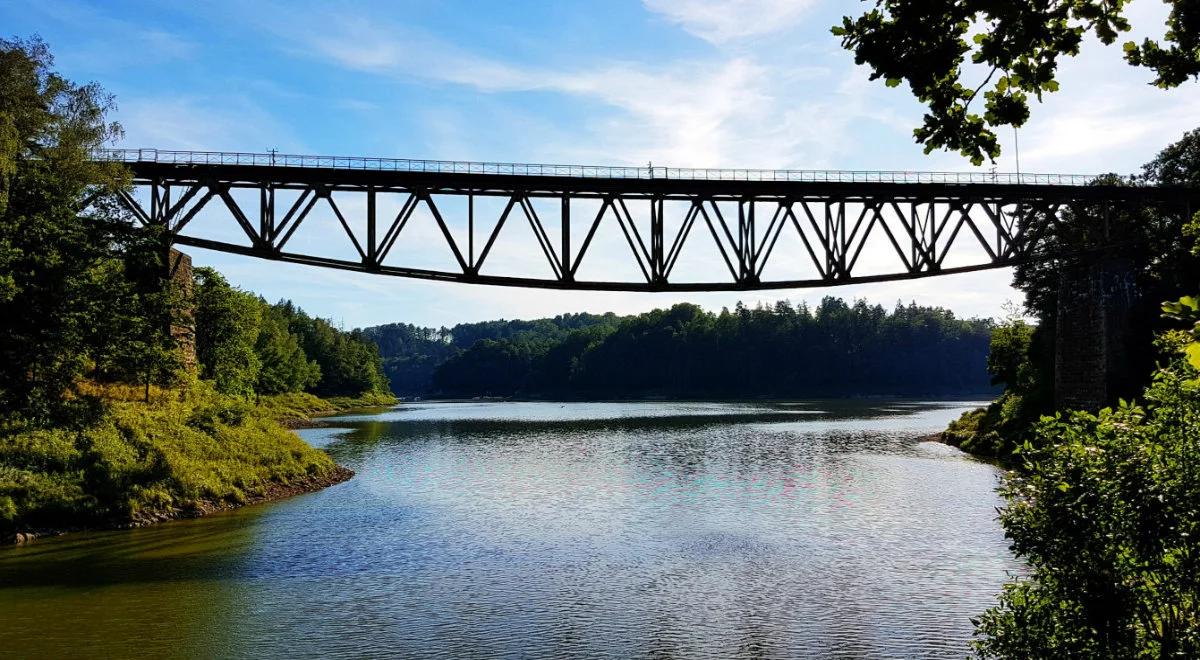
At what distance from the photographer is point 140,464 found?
35281 mm

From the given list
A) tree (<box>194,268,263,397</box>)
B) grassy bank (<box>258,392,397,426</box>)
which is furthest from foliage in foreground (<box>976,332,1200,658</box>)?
grassy bank (<box>258,392,397,426</box>)

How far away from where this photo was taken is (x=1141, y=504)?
1078 cm

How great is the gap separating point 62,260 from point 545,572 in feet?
90.9

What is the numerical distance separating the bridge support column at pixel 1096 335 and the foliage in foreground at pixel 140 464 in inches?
1799

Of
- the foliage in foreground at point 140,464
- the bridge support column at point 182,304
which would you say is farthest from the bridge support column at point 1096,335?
the bridge support column at point 182,304

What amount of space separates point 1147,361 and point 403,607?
4906 cm

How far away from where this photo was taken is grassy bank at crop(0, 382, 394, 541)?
31.3 m

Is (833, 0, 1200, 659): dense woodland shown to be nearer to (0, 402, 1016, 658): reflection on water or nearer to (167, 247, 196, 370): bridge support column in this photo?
(0, 402, 1016, 658): reflection on water

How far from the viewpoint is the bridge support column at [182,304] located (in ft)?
147

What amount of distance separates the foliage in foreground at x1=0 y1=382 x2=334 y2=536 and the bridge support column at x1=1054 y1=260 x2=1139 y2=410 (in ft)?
150

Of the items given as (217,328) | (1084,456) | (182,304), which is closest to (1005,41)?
(1084,456)

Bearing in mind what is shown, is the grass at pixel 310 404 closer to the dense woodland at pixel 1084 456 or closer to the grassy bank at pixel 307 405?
the grassy bank at pixel 307 405

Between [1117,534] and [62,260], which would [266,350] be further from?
[1117,534]

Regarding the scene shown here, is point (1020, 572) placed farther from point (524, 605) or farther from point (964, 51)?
point (964, 51)
